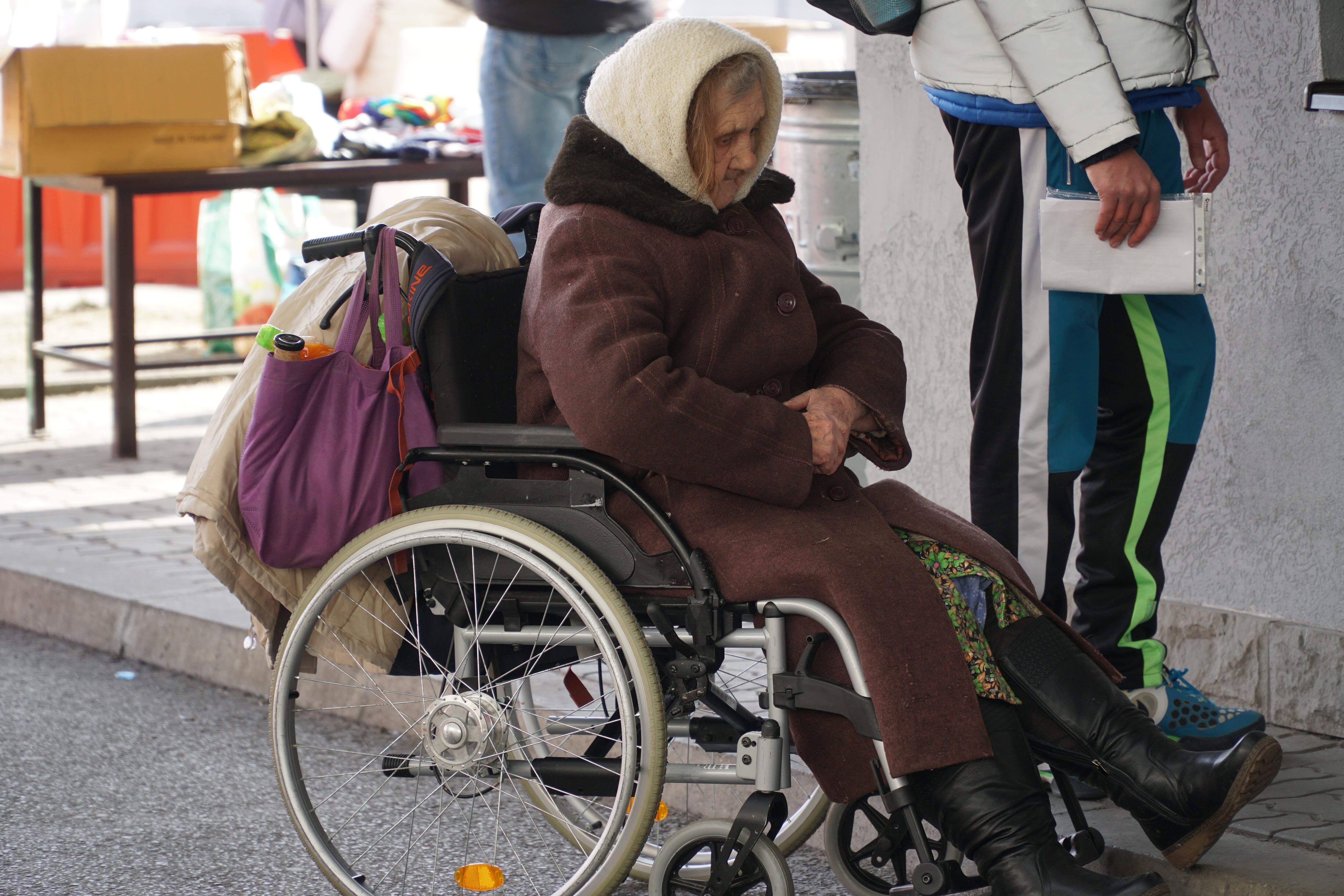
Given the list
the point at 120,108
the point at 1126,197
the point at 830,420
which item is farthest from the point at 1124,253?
the point at 120,108

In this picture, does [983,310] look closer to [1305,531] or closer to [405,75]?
[1305,531]

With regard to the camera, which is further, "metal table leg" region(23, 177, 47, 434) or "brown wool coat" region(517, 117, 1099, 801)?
"metal table leg" region(23, 177, 47, 434)

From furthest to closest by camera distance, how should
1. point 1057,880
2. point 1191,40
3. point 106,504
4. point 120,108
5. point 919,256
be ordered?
1. point 120,108
2. point 106,504
3. point 919,256
4. point 1191,40
5. point 1057,880

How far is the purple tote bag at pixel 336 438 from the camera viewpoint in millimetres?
2729

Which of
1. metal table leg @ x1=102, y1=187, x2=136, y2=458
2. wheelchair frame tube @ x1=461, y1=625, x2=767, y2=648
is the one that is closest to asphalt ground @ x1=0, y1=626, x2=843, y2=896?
wheelchair frame tube @ x1=461, y1=625, x2=767, y2=648

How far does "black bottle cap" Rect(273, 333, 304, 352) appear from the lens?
8.91 ft

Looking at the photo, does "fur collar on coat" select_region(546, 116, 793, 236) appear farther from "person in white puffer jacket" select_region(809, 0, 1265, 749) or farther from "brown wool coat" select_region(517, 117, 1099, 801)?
"person in white puffer jacket" select_region(809, 0, 1265, 749)

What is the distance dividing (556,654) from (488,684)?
14 cm

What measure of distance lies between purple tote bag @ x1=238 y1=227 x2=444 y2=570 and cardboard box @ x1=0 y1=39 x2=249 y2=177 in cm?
452

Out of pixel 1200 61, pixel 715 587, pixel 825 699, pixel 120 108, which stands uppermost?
pixel 120 108

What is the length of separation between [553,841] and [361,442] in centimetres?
107

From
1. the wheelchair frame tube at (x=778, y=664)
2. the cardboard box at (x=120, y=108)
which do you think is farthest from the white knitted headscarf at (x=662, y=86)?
the cardboard box at (x=120, y=108)

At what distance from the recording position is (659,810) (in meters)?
2.92

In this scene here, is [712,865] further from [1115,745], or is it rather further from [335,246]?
[335,246]
